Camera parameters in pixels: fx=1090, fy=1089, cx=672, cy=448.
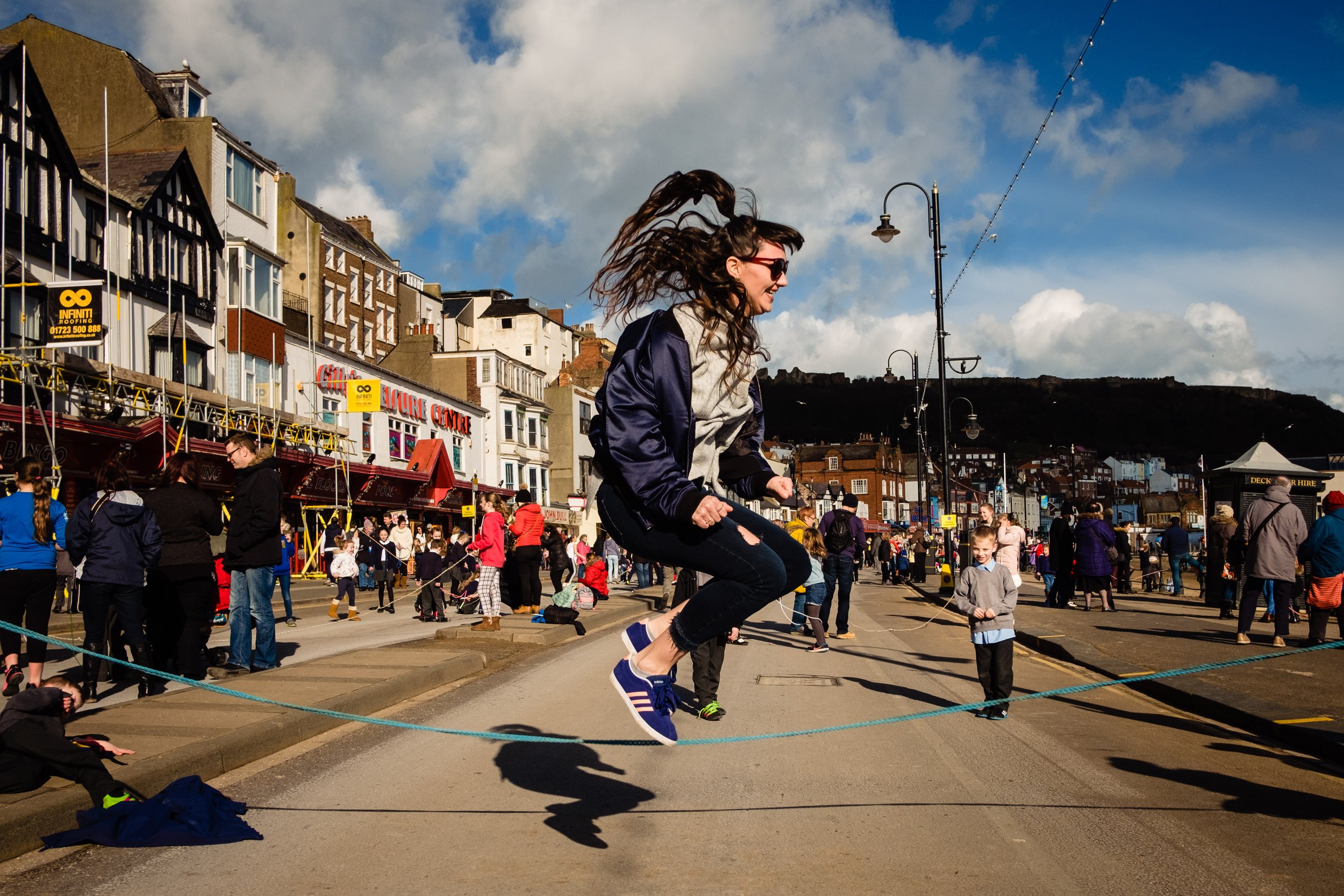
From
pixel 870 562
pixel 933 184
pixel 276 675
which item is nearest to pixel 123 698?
pixel 276 675

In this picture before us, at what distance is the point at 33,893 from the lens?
386cm

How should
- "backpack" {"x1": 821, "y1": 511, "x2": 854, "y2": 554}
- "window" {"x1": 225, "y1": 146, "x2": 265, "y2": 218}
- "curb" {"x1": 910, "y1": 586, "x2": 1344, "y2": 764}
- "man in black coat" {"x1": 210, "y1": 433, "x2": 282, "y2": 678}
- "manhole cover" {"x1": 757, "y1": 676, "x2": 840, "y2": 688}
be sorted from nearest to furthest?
"curb" {"x1": 910, "y1": 586, "x2": 1344, "y2": 764} < "man in black coat" {"x1": 210, "y1": 433, "x2": 282, "y2": 678} < "manhole cover" {"x1": 757, "y1": 676, "x2": 840, "y2": 688} < "backpack" {"x1": 821, "y1": 511, "x2": 854, "y2": 554} < "window" {"x1": 225, "y1": 146, "x2": 265, "y2": 218}

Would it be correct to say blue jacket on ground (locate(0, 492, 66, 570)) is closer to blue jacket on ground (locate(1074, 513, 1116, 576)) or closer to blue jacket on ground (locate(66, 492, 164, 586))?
blue jacket on ground (locate(66, 492, 164, 586))

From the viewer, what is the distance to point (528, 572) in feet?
56.8

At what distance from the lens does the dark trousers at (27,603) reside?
25.3 ft

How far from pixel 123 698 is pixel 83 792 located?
407 cm

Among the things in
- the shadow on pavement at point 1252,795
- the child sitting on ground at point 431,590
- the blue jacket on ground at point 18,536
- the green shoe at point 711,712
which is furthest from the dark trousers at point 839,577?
the blue jacket on ground at point 18,536

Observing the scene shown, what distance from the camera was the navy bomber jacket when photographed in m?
3.64

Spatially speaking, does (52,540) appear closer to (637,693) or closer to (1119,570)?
(637,693)

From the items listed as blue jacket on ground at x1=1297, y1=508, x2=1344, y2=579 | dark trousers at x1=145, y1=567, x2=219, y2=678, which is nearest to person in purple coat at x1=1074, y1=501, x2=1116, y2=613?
blue jacket on ground at x1=1297, y1=508, x2=1344, y2=579

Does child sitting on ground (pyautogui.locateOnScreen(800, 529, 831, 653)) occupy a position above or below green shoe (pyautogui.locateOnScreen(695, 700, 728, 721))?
above

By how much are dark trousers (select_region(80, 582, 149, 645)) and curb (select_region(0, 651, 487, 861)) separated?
1.85m

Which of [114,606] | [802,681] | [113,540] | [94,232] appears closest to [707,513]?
[113,540]

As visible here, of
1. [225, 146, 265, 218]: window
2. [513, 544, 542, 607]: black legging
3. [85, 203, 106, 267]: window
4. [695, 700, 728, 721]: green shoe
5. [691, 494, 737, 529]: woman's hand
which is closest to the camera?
[691, 494, 737, 529]: woman's hand
